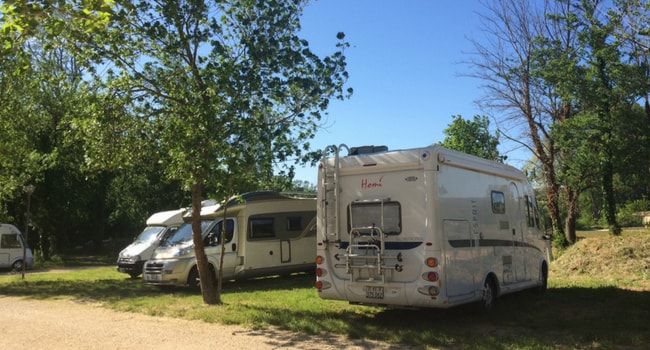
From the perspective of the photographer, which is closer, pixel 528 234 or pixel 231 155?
pixel 231 155

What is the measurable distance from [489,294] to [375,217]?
265cm

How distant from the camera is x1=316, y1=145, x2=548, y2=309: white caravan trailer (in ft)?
26.7

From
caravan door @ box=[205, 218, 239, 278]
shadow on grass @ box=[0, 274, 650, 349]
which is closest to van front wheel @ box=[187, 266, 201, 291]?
caravan door @ box=[205, 218, 239, 278]

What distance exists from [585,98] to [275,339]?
18.9 m

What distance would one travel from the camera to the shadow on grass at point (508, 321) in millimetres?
7500

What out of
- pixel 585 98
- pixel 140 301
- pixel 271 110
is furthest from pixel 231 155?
pixel 585 98

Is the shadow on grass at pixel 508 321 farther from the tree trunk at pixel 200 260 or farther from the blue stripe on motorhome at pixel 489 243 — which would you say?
the blue stripe on motorhome at pixel 489 243

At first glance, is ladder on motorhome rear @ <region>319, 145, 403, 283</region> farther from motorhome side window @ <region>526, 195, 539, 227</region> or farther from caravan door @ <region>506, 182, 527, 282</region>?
Result: motorhome side window @ <region>526, 195, 539, 227</region>

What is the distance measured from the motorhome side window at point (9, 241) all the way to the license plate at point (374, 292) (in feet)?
73.6

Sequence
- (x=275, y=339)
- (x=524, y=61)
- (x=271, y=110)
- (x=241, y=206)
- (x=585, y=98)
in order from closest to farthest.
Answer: (x=275, y=339) → (x=271, y=110) → (x=241, y=206) → (x=585, y=98) → (x=524, y=61)

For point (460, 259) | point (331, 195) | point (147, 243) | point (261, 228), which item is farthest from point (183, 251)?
point (460, 259)

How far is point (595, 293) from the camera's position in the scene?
445 inches

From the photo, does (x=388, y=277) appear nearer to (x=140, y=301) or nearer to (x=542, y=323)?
(x=542, y=323)

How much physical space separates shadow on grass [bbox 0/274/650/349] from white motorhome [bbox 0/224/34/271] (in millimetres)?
18550
